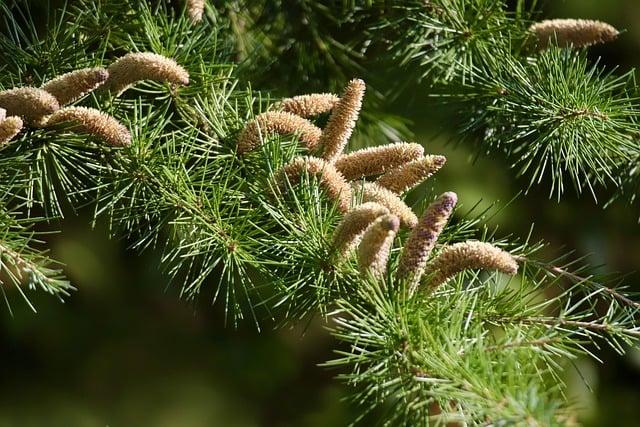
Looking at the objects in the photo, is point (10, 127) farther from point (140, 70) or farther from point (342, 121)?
point (342, 121)

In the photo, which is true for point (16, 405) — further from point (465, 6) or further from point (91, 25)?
point (465, 6)

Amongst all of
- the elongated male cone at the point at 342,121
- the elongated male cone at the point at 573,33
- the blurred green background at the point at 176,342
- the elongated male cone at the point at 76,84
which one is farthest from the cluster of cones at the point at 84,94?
the blurred green background at the point at 176,342

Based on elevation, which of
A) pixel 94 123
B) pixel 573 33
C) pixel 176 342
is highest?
pixel 573 33

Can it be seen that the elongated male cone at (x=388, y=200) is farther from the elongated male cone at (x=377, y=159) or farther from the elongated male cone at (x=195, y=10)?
the elongated male cone at (x=195, y=10)

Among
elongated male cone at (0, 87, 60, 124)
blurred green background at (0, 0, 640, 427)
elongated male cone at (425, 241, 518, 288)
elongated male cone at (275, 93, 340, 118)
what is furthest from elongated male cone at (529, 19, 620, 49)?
blurred green background at (0, 0, 640, 427)

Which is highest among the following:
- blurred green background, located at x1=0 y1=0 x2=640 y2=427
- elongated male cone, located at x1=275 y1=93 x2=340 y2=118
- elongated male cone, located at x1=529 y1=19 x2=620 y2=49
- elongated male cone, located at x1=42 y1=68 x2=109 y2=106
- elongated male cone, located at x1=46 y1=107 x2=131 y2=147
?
elongated male cone, located at x1=529 y1=19 x2=620 y2=49

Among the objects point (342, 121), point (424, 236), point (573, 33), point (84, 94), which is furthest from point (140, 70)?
point (573, 33)

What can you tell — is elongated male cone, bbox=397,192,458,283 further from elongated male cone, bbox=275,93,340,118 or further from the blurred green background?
the blurred green background
